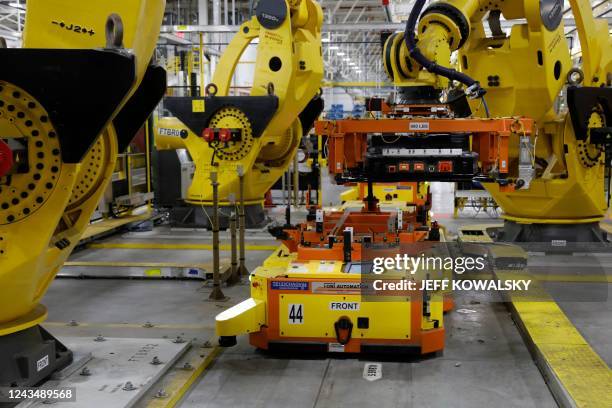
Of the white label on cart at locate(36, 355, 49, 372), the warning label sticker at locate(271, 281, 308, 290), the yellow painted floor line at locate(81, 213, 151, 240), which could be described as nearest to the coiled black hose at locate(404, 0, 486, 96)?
the warning label sticker at locate(271, 281, 308, 290)

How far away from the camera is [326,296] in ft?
17.1

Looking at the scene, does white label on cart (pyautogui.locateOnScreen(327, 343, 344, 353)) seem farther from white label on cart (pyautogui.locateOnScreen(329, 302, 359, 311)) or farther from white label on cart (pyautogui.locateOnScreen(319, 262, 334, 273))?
white label on cart (pyautogui.locateOnScreen(319, 262, 334, 273))

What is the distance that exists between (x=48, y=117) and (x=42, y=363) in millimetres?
1556

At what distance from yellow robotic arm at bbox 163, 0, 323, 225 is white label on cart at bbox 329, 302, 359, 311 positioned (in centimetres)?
518

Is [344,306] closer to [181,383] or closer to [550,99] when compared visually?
[181,383]

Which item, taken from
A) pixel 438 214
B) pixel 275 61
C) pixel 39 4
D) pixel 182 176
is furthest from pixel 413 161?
pixel 438 214

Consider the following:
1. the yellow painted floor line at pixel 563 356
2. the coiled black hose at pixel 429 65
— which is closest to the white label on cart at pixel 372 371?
the yellow painted floor line at pixel 563 356

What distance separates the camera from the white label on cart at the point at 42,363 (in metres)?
4.34

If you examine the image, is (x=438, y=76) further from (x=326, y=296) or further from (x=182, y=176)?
(x=182, y=176)

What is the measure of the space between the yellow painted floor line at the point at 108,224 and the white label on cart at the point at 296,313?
5167mm

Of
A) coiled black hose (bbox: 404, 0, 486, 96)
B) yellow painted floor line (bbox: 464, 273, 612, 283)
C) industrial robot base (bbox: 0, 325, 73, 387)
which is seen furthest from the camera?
yellow painted floor line (bbox: 464, 273, 612, 283)

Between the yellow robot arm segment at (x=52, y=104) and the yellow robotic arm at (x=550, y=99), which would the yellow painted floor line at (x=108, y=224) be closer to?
the yellow robotic arm at (x=550, y=99)

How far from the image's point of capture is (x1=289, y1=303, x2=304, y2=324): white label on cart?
5.26m

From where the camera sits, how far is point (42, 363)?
4.38 meters
